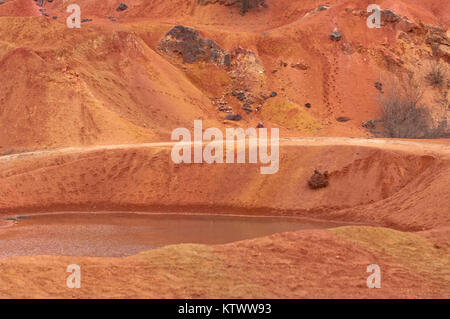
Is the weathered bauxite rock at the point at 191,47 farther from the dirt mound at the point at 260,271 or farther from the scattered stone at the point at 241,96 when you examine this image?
the dirt mound at the point at 260,271

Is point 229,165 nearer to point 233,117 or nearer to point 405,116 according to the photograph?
point 233,117

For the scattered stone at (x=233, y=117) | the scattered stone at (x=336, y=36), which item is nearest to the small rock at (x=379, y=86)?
the scattered stone at (x=336, y=36)

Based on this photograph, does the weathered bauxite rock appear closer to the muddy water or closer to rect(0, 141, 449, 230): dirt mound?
rect(0, 141, 449, 230): dirt mound

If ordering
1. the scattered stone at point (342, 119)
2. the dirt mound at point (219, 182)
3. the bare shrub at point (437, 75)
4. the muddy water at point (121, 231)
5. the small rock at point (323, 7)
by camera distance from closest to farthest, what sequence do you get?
the muddy water at point (121, 231), the dirt mound at point (219, 182), the scattered stone at point (342, 119), the bare shrub at point (437, 75), the small rock at point (323, 7)

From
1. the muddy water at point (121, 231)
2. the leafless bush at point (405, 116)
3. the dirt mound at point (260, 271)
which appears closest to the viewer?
the dirt mound at point (260, 271)
